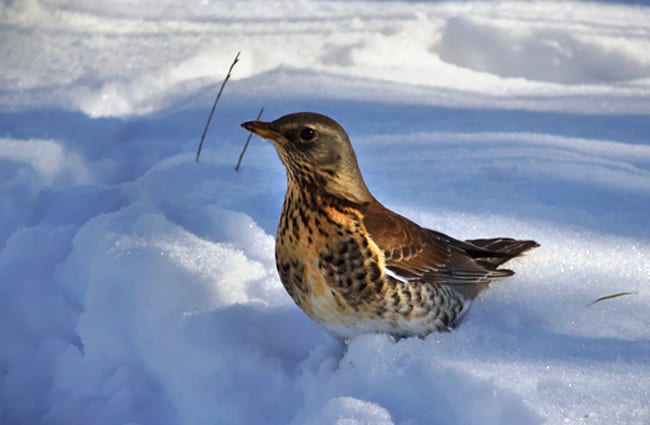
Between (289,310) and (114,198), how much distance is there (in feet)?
3.92

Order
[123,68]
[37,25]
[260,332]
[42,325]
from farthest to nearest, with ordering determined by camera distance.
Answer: [37,25] → [123,68] → [42,325] → [260,332]

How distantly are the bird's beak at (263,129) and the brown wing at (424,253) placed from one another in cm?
42

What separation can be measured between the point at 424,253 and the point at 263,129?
2.50 ft

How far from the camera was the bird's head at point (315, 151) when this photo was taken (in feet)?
8.70

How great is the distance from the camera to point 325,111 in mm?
4539

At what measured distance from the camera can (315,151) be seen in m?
2.68

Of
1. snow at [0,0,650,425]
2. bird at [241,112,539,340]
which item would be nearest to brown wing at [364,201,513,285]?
bird at [241,112,539,340]

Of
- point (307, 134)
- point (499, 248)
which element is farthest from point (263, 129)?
point (499, 248)

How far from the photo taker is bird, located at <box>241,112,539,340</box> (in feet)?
8.64

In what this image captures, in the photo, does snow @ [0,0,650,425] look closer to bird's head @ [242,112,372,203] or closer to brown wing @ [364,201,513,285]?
brown wing @ [364,201,513,285]

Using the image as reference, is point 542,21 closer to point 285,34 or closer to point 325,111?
point 285,34

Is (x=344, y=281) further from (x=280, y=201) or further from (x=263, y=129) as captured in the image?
(x=280, y=201)

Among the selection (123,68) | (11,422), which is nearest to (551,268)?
(11,422)

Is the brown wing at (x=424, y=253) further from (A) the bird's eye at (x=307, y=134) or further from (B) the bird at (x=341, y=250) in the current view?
(A) the bird's eye at (x=307, y=134)
